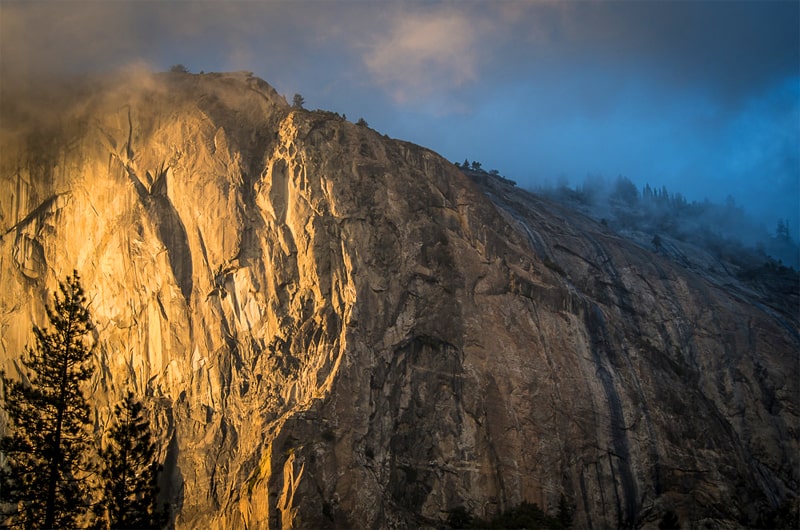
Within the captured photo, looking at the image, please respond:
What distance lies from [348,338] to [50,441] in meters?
16.9

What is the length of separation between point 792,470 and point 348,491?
26.9 m

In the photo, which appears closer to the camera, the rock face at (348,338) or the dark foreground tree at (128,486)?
the dark foreground tree at (128,486)

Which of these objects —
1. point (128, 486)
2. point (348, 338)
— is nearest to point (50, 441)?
point (128, 486)

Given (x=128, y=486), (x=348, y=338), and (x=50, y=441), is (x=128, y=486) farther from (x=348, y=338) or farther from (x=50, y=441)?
(x=348, y=338)

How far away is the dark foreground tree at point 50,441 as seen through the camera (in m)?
35.4

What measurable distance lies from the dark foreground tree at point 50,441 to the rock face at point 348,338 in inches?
418

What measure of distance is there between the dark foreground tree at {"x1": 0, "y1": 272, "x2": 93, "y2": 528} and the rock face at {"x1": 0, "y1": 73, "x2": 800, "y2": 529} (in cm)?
1062

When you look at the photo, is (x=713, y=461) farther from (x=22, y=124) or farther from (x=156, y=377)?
(x=22, y=124)

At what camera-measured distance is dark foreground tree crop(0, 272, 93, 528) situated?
35.4 metres

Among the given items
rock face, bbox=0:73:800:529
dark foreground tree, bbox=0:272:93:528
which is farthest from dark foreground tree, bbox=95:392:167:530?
rock face, bbox=0:73:800:529

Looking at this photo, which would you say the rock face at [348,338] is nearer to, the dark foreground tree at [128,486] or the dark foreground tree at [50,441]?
the dark foreground tree at [128,486]

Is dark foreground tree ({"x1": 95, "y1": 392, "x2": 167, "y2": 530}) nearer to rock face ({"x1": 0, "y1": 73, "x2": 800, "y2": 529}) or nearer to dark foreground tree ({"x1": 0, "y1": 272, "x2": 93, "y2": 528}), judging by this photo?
dark foreground tree ({"x1": 0, "y1": 272, "x2": 93, "y2": 528})

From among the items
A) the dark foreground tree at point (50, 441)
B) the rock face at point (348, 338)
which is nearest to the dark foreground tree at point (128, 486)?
the dark foreground tree at point (50, 441)

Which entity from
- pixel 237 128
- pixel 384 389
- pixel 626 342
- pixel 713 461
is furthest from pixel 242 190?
pixel 713 461
